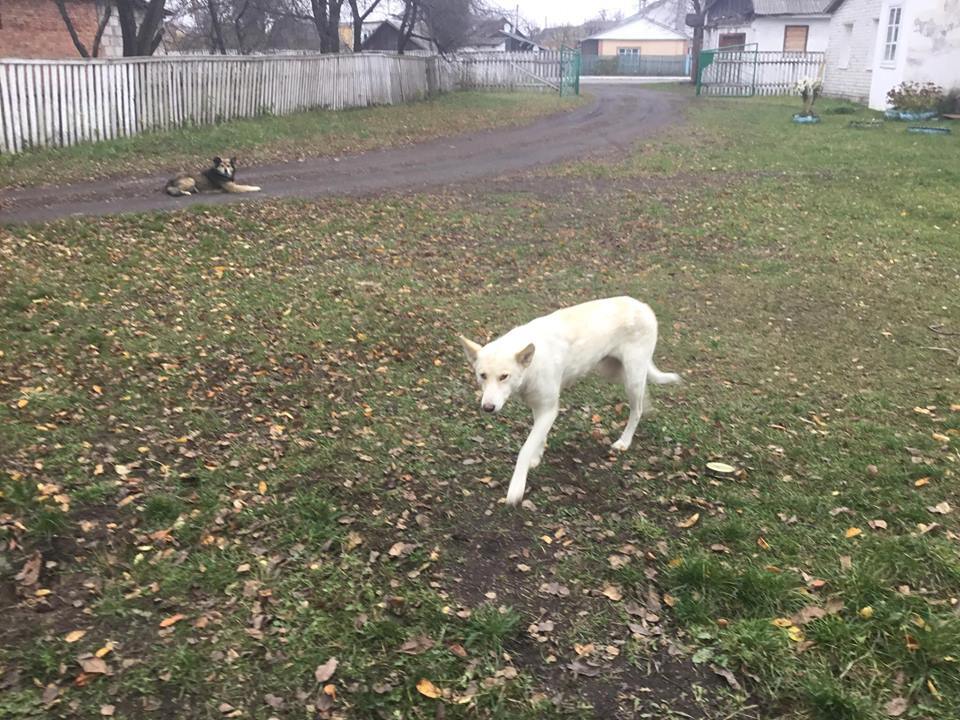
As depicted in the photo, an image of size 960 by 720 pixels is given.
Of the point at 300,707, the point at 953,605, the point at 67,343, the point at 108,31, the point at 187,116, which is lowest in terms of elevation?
the point at 300,707

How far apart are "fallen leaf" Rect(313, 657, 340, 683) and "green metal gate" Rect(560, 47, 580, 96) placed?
3358 cm

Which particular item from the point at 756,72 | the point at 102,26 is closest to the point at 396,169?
the point at 102,26

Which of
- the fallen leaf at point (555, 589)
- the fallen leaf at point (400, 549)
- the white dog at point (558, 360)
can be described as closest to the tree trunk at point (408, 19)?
the white dog at point (558, 360)

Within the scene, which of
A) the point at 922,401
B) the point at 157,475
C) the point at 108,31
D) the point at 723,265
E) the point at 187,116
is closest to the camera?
the point at 157,475

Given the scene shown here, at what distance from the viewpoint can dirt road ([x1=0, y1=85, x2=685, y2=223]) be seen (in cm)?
1078

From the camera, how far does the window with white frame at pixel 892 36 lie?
82.4ft

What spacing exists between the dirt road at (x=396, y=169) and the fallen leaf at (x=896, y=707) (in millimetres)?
10323

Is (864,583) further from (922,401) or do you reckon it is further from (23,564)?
(23,564)

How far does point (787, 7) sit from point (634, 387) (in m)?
45.4

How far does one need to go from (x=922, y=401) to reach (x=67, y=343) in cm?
716

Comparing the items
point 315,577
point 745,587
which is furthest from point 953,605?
point 315,577

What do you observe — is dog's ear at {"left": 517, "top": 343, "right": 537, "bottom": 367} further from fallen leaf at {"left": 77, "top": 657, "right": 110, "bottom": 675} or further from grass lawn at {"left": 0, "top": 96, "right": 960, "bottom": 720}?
fallen leaf at {"left": 77, "top": 657, "right": 110, "bottom": 675}

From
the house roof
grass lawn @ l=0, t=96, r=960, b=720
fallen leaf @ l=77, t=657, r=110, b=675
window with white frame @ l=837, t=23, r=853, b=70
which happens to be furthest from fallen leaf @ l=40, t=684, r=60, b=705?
the house roof

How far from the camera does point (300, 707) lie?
10.2ft
